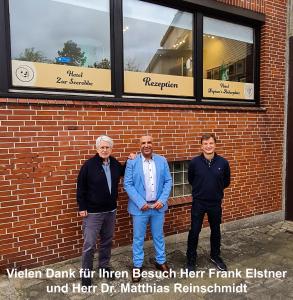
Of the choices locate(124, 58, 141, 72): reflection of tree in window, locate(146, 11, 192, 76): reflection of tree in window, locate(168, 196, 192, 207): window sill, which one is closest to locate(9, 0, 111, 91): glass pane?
locate(124, 58, 141, 72): reflection of tree in window

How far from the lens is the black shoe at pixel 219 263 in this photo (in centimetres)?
429

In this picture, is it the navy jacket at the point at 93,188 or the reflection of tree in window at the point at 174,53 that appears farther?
the reflection of tree in window at the point at 174,53

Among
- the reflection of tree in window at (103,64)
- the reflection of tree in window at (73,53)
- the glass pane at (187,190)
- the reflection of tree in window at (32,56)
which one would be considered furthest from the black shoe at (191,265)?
the reflection of tree in window at (32,56)

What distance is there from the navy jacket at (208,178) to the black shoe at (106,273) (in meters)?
1.40

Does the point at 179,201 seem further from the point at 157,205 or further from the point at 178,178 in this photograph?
the point at 157,205

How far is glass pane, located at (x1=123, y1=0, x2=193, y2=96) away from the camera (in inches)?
191

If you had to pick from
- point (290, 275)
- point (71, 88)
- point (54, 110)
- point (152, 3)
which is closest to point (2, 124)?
point (54, 110)

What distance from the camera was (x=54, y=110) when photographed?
162 inches

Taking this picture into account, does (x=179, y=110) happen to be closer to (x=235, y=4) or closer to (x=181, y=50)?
(x=181, y=50)

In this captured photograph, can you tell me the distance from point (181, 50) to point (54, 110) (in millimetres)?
2462

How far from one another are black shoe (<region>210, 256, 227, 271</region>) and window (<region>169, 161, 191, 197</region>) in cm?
124

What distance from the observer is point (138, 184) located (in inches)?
157

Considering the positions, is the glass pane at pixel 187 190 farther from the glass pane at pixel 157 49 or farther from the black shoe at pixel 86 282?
the black shoe at pixel 86 282

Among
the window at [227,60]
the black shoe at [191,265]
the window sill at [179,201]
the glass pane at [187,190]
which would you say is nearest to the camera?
the black shoe at [191,265]
